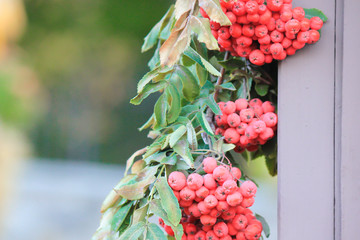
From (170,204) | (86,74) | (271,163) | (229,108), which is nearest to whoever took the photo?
(170,204)

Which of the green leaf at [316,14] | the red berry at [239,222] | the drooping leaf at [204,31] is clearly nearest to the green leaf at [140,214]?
the red berry at [239,222]

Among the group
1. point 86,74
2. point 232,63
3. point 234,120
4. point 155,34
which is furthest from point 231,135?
point 86,74

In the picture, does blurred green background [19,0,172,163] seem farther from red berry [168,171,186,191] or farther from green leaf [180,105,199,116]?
red berry [168,171,186,191]

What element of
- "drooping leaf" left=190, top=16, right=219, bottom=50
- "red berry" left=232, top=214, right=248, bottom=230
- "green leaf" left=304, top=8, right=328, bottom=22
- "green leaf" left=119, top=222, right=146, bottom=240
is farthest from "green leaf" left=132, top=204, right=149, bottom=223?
"green leaf" left=304, top=8, right=328, bottom=22

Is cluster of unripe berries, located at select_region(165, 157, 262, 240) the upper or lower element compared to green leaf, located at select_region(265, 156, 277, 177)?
lower

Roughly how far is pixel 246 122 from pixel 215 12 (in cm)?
17

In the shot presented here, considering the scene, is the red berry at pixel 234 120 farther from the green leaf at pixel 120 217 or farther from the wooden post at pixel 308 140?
the green leaf at pixel 120 217

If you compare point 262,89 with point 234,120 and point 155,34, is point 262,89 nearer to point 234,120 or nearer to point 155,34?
point 234,120

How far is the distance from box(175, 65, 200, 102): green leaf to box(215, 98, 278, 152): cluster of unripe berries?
49 mm

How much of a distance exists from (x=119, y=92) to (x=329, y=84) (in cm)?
370

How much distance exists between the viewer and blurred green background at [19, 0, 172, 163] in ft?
13.7

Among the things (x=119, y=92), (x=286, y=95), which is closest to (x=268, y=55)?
(x=286, y=95)

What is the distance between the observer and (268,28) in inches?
23.7

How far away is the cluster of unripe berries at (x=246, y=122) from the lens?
62 cm
